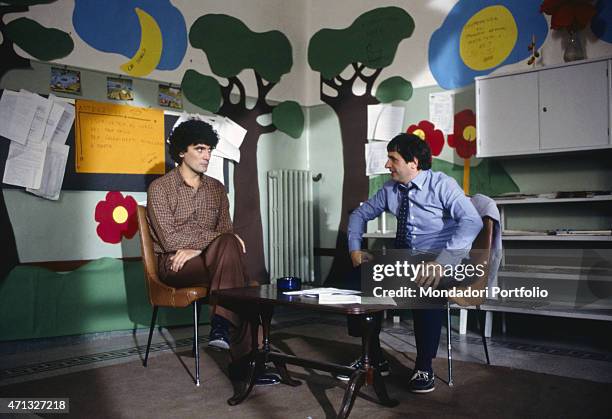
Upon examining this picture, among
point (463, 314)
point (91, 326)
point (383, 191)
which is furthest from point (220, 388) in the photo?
point (463, 314)

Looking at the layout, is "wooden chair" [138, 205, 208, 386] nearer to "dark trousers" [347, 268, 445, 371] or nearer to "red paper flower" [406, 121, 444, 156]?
"dark trousers" [347, 268, 445, 371]

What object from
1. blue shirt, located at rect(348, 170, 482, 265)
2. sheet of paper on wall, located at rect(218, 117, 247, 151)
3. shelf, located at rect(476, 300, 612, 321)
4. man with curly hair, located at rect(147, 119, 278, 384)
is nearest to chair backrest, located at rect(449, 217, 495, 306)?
blue shirt, located at rect(348, 170, 482, 265)

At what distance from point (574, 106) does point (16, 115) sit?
3072 mm

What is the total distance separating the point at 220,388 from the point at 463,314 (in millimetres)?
1778

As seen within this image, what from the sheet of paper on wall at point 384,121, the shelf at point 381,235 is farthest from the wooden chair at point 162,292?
the sheet of paper on wall at point 384,121

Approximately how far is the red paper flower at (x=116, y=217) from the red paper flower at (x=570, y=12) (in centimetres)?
277

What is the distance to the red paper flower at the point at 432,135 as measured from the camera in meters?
4.20

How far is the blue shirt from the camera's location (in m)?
2.58

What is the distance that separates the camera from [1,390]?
2.62 m

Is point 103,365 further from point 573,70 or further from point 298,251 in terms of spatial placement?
point 573,70

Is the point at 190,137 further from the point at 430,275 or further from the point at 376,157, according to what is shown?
the point at 376,157

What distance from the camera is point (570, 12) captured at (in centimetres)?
348

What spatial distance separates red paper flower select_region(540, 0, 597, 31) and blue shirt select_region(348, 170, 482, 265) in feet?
4.74

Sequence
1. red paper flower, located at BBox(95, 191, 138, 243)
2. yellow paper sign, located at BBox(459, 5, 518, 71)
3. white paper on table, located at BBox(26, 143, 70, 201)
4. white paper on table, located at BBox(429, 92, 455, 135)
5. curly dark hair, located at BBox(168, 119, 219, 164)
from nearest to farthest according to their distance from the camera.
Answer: curly dark hair, located at BBox(168, 119, 219, 164) → white paper on table, located at BBox(26, 143, 70, 201) → red paper flower, located at BBox(95, 191, 138, 243) → yellow paper sign, located at BBox(459, 5, 518, 71) → white paper on table, located at BBox(429, 92, 455, 135)
